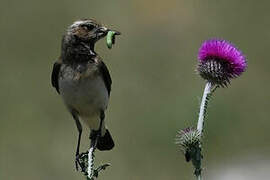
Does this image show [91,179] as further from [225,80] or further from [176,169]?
[176,169]

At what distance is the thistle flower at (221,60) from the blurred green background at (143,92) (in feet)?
18.7

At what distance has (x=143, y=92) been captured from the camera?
52.5 feet

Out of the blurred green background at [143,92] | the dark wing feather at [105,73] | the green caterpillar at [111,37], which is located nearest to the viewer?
the green caterpillar at [111,37]

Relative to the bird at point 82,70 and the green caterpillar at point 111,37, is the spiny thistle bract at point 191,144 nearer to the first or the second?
the green caterpillar at point 111,37

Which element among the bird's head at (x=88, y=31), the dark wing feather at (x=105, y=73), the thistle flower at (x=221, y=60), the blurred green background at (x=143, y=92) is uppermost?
the blurred green background at (x=143, y=92)

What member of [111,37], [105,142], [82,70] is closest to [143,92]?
[105,142]

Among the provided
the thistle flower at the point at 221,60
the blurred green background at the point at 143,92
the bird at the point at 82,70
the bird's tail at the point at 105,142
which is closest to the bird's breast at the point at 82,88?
the bird at the point at 82,70

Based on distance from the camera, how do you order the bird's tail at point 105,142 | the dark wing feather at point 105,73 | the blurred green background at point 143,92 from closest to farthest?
the dark wing feather at point 105,73 < the bird's tail at point 105,142 < the blurred green background at point 143,92

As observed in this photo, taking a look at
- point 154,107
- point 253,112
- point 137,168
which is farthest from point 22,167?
point 253,112

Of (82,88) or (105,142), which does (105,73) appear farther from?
(105,142)

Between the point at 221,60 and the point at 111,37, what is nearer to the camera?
the point at 221,60

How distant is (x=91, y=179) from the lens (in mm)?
6703

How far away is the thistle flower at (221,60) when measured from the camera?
289 inches

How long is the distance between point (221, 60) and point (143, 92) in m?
8.62
